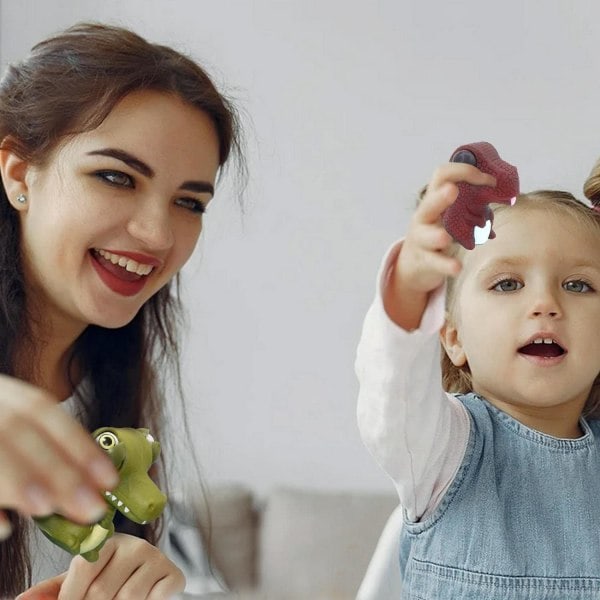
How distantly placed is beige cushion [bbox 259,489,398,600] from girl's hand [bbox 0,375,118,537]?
6.21 ft

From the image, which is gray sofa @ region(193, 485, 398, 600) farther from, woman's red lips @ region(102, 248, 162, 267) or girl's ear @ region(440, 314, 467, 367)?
girl's ear @ region(440, 314, 467, 367)

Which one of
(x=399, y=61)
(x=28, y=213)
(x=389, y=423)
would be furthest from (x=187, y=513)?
(x=389, y=423)

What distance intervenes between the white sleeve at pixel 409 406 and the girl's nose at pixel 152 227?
1.21 ft

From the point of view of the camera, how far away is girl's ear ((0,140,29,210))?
111 centimetres

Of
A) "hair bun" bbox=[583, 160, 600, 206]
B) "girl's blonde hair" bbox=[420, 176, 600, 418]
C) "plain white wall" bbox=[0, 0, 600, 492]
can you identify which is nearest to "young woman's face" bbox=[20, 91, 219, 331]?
"girl's blonde hair" bbox=[420, 176, 600, 418]

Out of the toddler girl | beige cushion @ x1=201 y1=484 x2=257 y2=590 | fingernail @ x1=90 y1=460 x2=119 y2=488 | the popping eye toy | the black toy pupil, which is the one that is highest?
the black toy pupil

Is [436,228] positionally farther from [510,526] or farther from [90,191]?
[90,191]

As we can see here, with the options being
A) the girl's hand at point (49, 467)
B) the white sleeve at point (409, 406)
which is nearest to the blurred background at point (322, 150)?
the white sleeve at point (409, 406)

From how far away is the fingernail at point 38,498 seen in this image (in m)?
0.31

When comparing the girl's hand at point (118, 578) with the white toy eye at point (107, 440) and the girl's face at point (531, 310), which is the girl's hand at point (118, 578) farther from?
the girl's face at point (531, 310)

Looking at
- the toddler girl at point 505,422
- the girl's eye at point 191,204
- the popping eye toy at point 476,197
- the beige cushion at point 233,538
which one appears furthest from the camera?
the beige cushion at point 233,538

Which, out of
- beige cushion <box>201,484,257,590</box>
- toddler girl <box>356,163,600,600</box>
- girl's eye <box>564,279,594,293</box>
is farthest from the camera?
beige cushion <box>201,484,257,590</box>

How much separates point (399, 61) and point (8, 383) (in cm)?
206

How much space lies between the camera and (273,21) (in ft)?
8.10
